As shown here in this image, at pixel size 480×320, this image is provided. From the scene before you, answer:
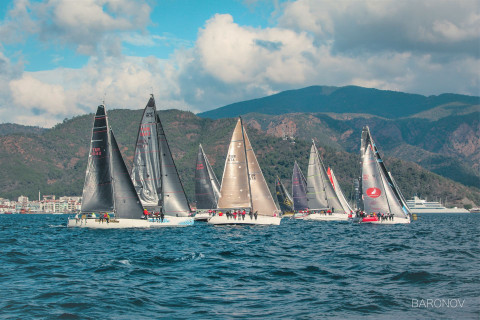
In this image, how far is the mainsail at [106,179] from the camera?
54406mm

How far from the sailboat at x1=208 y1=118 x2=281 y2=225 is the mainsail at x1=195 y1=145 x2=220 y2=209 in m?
22.9

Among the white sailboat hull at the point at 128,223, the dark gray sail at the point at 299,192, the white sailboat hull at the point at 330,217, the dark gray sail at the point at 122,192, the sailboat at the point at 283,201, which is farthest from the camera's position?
the sailboat at the point at 283,201

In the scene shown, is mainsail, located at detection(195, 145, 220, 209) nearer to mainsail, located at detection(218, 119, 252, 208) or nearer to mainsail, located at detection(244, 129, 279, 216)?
mainsail, located at detection(218, 119, 252, 208)

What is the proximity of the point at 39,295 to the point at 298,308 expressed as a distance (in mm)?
9295

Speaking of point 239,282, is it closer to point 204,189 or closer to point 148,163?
point 148,163

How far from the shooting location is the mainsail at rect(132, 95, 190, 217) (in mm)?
61906

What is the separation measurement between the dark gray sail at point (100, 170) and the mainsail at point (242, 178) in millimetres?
12986

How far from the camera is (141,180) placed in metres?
63.5

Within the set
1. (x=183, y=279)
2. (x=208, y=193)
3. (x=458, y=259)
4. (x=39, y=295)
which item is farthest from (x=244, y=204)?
(x=39, y=295)

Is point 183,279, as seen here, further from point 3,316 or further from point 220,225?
point 220,225

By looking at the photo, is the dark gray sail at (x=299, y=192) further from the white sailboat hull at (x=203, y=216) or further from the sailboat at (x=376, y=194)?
the sailboat at (x=376, y=194)

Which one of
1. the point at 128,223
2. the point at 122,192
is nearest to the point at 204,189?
the point at 128,223

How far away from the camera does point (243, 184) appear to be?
6038cm

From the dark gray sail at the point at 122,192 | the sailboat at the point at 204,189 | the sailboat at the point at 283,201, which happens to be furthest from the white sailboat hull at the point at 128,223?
the sailboat at the point at 283,201
